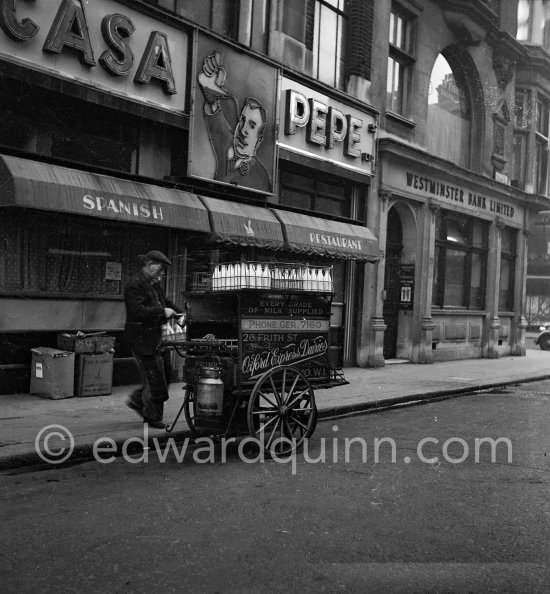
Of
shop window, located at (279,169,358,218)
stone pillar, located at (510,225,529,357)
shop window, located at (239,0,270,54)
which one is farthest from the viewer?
stone pillar, located at (510,225,529,357)

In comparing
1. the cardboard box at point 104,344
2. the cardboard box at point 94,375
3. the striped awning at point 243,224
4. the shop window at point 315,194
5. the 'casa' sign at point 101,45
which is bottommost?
the cardboard box at point 94,375

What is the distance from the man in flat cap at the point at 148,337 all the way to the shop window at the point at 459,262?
12.7m

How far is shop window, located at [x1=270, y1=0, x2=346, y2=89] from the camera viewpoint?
14133 millimetres

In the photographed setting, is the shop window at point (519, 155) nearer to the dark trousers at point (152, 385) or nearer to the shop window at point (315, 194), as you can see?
the shop window at point (315, 194)

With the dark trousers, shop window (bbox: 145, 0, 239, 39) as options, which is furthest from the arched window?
the dark trousers

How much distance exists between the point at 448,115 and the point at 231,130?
10.1 meters

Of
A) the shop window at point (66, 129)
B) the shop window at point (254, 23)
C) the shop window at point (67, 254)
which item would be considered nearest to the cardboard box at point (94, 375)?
the shop window at point (67, 254)

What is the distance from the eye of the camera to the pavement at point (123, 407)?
22.5 ft

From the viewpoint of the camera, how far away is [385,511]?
514 cm

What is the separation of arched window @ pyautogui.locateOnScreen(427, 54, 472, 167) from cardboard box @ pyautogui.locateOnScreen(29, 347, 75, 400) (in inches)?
500

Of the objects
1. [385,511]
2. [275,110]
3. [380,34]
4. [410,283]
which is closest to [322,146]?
Answer: [275,110]

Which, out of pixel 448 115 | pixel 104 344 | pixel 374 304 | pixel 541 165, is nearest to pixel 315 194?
pixel 374 304

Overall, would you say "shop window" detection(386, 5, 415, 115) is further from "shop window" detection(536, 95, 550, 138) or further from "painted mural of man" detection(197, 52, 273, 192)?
"shop window" detection(536, 95, 550, 138)

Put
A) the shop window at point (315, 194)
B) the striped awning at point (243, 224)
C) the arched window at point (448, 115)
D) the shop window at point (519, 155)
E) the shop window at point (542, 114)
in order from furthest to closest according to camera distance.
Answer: the shop window at point (542, 114) → the shop window at point (519, 155) → the arched window at point (448, 115) → the shop window at point (315, 194) → the striped awning at point (243, 224)
